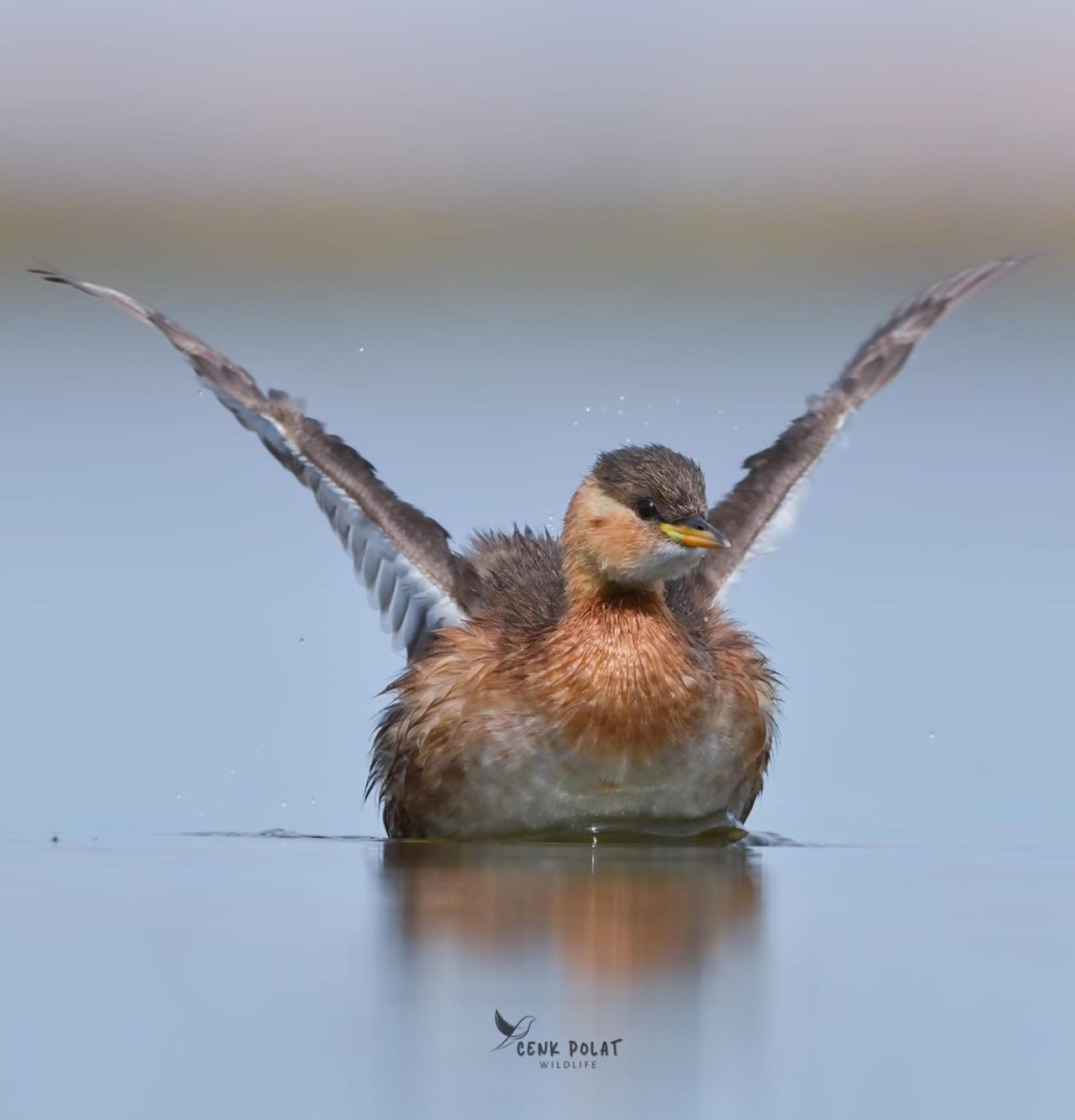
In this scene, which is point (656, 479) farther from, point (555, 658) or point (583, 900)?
point (583, 900)

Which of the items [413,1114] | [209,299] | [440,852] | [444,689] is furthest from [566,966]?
[209,299]

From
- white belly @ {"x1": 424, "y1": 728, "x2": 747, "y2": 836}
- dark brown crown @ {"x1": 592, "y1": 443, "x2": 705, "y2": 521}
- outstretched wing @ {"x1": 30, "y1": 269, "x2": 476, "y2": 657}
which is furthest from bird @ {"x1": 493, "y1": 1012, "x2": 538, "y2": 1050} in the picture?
outstretched wing @ {"x1": 30, "y1": 269, "x2": 476, "y2": 657}

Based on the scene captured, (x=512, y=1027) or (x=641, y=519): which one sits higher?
(x=641, y=519)

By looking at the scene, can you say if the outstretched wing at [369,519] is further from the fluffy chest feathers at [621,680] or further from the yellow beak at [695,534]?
the yellow beak at [695,534]

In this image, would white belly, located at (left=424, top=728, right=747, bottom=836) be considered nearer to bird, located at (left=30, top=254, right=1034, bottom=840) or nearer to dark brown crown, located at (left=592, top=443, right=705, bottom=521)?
bird, located at (left=30, top=254, right=1034, bottom=840)

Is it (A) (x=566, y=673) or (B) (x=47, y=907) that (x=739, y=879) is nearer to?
(A) (x=566, y=673)

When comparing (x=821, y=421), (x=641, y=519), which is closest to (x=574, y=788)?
(x=641, y=519)
